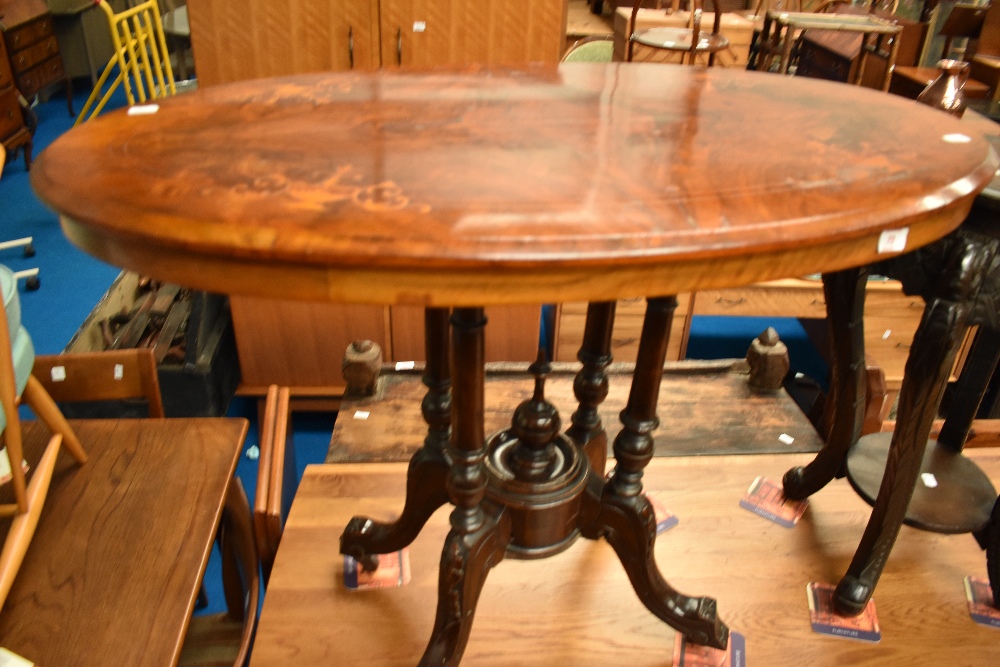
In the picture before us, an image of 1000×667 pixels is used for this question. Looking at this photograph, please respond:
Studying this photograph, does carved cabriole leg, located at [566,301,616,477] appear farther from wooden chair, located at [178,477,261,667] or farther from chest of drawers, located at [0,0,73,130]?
chest of drawers, located at [0,0,73,130]

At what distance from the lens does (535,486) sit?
43.8 inches

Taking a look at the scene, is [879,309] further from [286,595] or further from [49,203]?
[49,203]

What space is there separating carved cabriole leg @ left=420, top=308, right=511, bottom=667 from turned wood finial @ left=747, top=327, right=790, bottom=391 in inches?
41.7

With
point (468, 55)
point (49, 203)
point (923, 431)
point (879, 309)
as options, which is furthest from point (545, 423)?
point (879, 309)

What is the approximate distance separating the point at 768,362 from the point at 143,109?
1556 mm

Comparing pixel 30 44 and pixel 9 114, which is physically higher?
pixel 30 44

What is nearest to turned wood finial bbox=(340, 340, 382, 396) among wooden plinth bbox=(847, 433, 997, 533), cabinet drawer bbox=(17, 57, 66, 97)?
wooden plinth bbox=(847, 433, 997, 533)

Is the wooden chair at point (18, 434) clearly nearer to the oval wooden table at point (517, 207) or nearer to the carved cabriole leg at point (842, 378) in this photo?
the oval wooden table at point (517, 207)

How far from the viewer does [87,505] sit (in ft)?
4.66

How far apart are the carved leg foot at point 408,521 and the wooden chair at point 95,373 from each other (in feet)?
1.93

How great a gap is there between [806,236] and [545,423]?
56 cm

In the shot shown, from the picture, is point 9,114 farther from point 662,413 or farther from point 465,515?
point 465,515

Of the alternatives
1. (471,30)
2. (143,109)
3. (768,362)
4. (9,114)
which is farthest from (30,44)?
(768,362)

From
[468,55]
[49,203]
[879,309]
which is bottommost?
[879,309]
